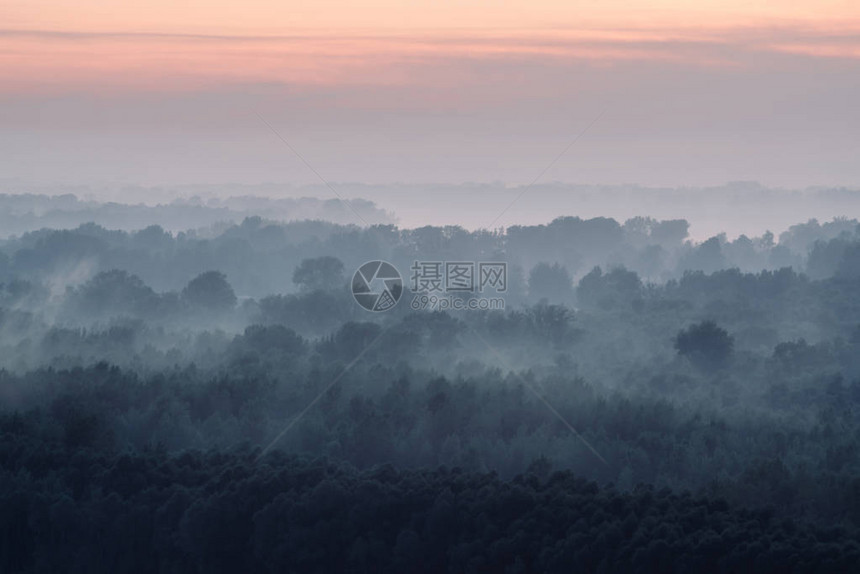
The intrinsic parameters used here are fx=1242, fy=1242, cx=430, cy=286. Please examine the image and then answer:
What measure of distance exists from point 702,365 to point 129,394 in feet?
65.7

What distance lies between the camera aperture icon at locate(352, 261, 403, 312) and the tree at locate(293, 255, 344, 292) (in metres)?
1.22

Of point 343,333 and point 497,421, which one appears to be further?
point 343,333

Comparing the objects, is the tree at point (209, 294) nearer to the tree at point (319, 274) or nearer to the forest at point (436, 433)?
the forest at point (436, 433)

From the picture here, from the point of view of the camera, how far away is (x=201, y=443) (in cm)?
2720

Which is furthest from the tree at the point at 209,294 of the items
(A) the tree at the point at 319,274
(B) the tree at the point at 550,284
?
(B) the tree at the point at 550,284

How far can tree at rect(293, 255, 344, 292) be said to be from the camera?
65125 mm

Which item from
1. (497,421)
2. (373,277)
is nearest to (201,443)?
(497,421)

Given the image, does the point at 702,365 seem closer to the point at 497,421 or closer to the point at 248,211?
the point at 497,421

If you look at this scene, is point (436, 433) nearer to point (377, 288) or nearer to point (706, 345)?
point (706, 345)

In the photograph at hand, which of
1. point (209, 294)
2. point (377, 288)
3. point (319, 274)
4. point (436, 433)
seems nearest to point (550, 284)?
point (319, 274)

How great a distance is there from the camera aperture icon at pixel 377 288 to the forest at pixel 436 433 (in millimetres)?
782

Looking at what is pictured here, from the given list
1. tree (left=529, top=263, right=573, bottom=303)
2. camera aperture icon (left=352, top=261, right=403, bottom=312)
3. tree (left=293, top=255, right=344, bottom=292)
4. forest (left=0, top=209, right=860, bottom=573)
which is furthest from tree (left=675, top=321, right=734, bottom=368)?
tree (left=293, top=255, right=344, bottom=292)

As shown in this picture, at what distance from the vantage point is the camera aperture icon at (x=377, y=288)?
2025 inches

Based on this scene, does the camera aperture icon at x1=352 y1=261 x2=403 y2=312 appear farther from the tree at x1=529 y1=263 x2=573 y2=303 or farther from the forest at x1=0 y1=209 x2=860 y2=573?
the tree at x1=529 y1=263 x2=573 y2=303
